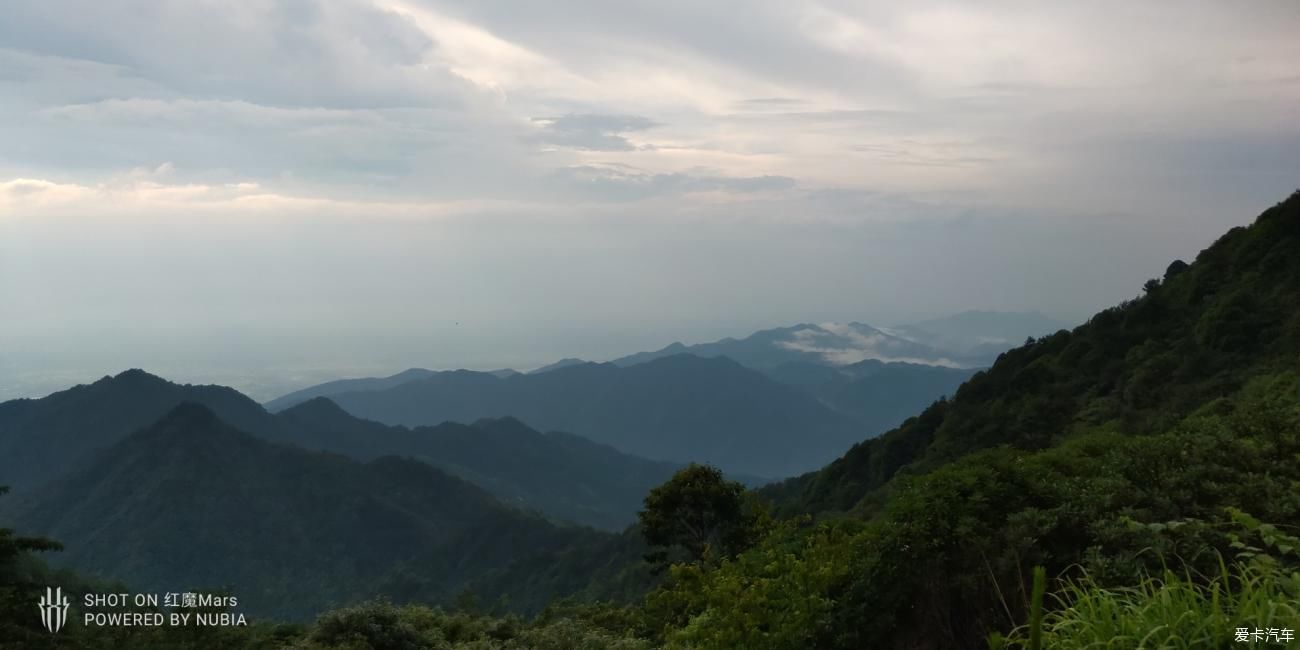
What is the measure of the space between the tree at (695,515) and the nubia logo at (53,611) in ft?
59.3

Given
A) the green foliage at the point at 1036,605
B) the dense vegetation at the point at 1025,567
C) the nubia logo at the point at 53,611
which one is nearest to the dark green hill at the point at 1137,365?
the dense vegetation at the point at 1025,567

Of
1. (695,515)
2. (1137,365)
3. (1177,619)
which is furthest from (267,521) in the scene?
(1177,619)

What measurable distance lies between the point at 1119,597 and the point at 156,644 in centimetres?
1408

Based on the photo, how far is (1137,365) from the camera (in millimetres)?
45219

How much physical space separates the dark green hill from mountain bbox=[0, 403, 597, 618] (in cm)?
7115

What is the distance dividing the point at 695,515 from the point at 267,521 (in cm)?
14266

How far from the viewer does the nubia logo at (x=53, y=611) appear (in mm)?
12641

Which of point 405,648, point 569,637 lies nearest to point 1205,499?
point 569,637

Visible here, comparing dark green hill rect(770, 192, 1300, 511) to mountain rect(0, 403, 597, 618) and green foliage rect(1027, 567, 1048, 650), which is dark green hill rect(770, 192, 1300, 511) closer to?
green foliage rect(1027, 567, 1048, 650)

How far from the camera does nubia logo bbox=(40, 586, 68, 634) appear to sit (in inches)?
498

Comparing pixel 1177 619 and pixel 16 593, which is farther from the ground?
pixel 1177 619

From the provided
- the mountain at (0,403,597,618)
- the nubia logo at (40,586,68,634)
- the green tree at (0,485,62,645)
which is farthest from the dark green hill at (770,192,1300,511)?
the mountain at (0,403,597,618)

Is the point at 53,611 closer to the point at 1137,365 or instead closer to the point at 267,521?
the point at 1137,365

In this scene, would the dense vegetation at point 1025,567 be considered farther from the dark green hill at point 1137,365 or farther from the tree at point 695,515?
the dark green hill at point 1137,365
